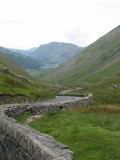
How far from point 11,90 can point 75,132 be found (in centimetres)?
3250

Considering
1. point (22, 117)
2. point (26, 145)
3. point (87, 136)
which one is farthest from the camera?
point (22, 117)

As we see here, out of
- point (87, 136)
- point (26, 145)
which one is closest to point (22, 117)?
point (87, 136)

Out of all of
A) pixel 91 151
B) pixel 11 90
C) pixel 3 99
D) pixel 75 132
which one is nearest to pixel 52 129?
pixel 75 132

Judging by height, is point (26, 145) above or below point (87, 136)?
above

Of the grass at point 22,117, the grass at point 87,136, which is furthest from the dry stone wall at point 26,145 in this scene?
the grass at point 22,117

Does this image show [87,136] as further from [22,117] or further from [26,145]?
[22,117]

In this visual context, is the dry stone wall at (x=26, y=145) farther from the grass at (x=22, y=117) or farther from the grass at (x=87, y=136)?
the grass at (x=22, y=117)

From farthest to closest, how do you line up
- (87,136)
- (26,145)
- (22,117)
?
(22,117), (87,136), (26,145)

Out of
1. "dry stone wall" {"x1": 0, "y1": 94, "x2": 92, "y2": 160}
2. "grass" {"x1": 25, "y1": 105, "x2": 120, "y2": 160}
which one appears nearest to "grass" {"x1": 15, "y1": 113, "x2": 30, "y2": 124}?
"grass" {"x1": 25, "y1": 105, "x2": 120, "y2": 160}

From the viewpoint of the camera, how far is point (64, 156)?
28.1 feet

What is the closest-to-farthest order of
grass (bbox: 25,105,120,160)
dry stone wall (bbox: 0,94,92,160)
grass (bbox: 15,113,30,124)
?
dry stone wall (bbox: 0,94,92,160)
grass (bbox: 25,105,120,160)
grass (bbox: 15,113,30,124)

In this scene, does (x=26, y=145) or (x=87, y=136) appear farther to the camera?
(x=87, y=136)

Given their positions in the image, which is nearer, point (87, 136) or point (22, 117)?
point (87, 136)

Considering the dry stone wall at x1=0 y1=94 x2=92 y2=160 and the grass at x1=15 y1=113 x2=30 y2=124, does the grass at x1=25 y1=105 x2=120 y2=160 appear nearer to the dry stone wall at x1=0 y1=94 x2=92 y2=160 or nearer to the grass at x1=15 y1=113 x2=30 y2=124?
the dry stone wall at x1=0 y1=94 x2=92 y2=160
